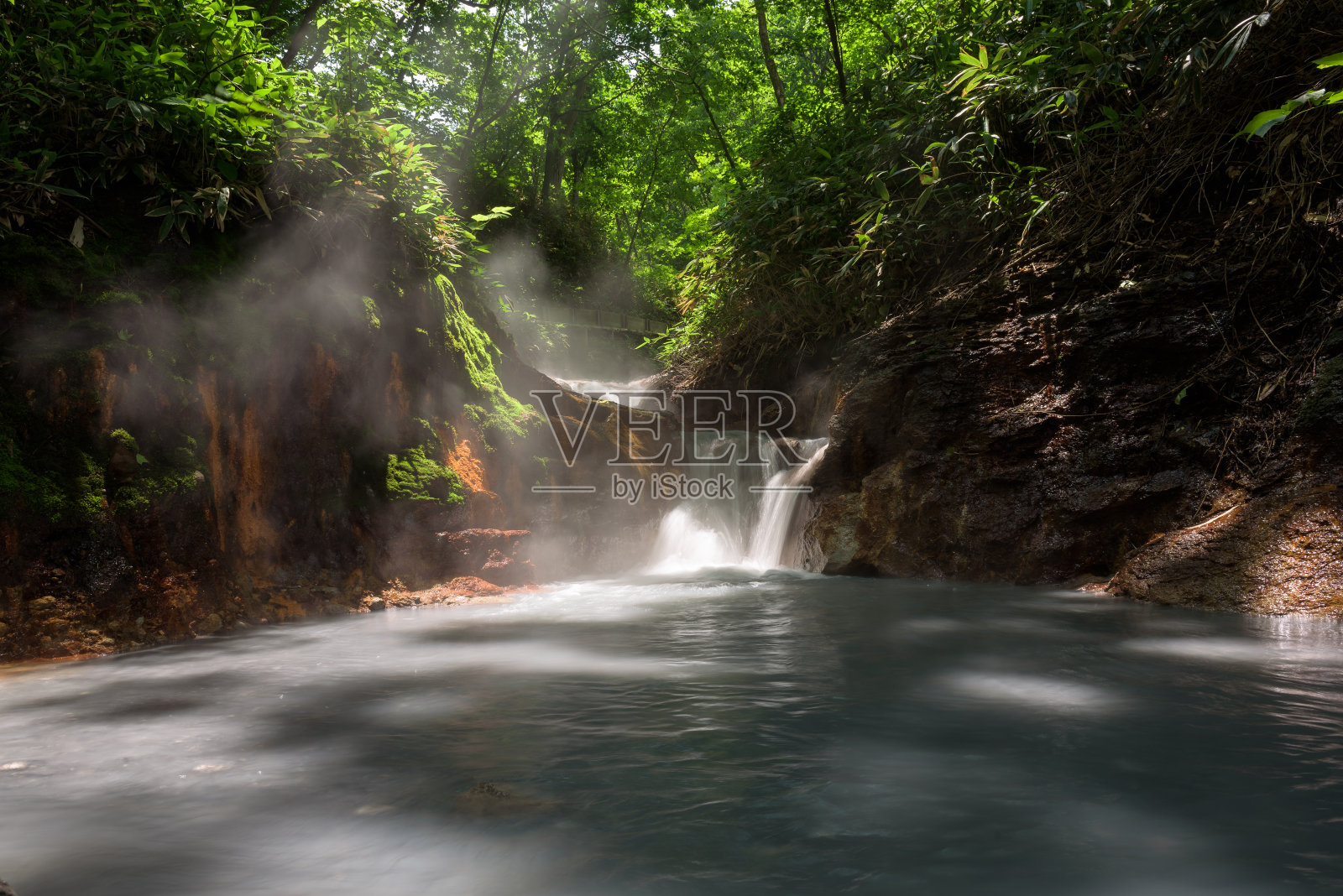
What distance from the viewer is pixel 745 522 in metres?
8.63

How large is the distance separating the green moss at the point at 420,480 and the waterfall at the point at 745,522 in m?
2.56

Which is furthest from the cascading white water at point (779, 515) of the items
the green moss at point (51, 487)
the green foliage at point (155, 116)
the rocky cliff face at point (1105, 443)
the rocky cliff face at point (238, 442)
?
the green moss at point (51, 487)

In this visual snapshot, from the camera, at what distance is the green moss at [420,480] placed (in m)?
5.84

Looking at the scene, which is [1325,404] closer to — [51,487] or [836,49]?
[51,487]

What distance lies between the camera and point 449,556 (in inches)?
240

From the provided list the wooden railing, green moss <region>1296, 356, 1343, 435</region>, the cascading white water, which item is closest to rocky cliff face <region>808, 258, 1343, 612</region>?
green moss <region>1296, 356, 1343, 435</region>

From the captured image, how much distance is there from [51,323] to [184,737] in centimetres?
295

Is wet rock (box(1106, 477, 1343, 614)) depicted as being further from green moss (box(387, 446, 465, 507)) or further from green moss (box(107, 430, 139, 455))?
green moss (box(107, 430, 139, 455))

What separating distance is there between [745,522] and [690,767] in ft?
20.8

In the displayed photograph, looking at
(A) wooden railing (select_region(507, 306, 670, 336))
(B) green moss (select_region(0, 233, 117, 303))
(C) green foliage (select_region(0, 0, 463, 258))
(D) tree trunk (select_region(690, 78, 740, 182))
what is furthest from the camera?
(A) wooden railing (select_region(507, 306, 670, 336))

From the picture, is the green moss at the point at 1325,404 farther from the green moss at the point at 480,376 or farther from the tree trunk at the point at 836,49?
the tree trunk at the point at 836,49

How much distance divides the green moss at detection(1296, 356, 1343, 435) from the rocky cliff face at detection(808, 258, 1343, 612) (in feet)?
0.03

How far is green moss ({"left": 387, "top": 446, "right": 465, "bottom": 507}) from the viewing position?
19.1 ft

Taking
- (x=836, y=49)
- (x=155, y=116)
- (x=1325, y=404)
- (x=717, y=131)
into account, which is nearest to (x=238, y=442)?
(x=155, y=116)
